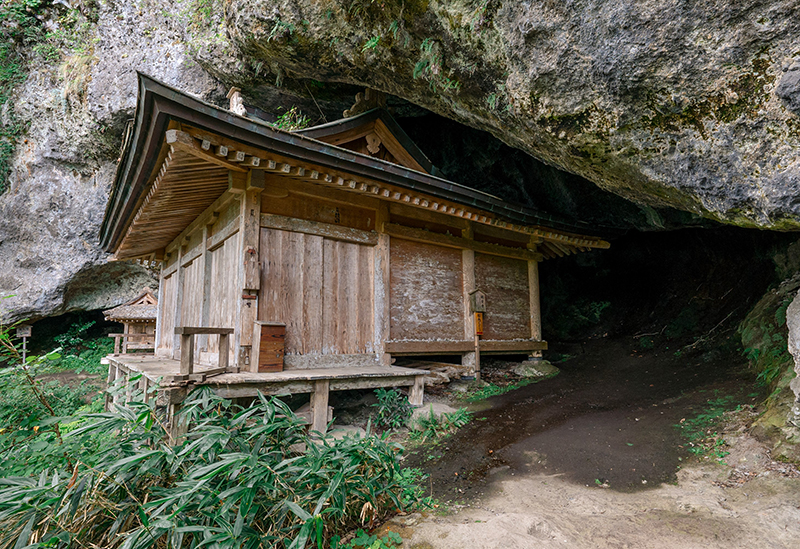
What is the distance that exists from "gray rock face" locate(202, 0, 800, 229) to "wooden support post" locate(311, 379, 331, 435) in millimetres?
4135

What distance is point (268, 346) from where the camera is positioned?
17.2 feet

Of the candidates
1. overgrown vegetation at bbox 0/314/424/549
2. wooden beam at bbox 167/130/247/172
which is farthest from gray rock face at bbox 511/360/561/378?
wooden beam at bbox 167/130/247/172

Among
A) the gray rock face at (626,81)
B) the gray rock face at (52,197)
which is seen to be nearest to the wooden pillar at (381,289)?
the gray rock face at (626,81)

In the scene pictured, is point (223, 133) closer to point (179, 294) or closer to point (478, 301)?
point (478, 301)

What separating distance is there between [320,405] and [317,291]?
176 centimetres

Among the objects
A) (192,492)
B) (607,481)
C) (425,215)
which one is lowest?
(607,481)

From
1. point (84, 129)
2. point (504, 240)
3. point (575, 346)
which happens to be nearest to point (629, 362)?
point (575, 346)

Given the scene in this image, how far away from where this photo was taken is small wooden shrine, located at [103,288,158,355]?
12.8m

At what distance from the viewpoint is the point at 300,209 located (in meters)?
6.13

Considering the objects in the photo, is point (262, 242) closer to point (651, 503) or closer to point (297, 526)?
point (297, 526)

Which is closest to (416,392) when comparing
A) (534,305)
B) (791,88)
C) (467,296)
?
(467,296)

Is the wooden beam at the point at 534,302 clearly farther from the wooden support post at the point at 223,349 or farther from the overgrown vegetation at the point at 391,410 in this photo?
the wooden support post at the point at 223,349

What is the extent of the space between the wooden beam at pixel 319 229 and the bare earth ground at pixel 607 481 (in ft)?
11.1

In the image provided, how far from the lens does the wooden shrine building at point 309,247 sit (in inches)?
186
